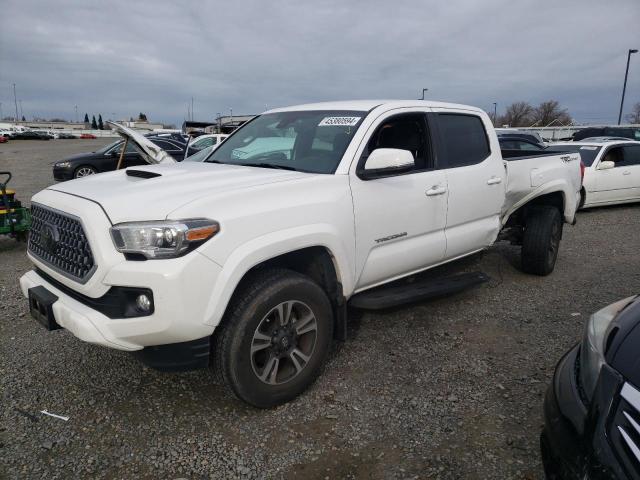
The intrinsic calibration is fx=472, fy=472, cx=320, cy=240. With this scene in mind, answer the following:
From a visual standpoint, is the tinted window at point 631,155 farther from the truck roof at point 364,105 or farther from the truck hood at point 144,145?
the truck hood at point 144,145

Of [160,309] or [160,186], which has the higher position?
[160,186]

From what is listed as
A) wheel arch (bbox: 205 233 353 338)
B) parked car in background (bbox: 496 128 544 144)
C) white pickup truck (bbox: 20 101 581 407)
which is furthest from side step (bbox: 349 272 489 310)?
parked car in background (bbox: 496 128 544 144)

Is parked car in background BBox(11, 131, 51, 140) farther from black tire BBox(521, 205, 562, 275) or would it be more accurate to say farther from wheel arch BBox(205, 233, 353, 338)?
wheel arch BBox(205, 233, 353, 338)

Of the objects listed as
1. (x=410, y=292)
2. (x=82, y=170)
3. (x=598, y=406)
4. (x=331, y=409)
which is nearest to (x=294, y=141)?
(x=410, y=292)

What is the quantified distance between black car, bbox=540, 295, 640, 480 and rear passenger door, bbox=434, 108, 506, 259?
189cm

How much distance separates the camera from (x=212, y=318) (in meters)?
2.44

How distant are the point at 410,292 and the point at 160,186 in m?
1.96

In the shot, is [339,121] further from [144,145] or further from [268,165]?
[144,145]

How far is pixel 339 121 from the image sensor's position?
357 cm

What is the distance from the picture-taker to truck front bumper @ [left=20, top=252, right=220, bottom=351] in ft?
7.58

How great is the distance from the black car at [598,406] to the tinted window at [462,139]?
2116 millimetres

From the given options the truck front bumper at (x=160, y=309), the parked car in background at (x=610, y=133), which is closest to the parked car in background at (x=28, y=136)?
the parked car in background at (x=610, y=133)

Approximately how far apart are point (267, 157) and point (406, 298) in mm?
1506

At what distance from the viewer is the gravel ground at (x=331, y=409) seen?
8.14 feet
